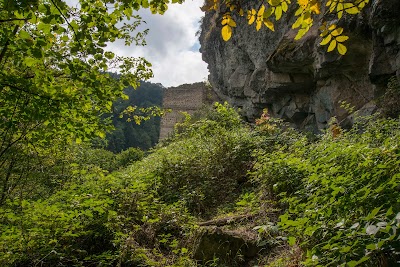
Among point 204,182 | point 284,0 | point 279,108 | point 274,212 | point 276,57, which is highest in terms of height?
point 276,57

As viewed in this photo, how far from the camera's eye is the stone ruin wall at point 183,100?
93.1ft

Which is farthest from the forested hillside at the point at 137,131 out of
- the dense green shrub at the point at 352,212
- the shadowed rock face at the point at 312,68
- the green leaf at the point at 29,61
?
the dense green shrub at the point at 352,212

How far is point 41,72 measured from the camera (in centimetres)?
336

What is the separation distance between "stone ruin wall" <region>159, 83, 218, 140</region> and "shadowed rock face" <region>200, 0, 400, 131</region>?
8271mm

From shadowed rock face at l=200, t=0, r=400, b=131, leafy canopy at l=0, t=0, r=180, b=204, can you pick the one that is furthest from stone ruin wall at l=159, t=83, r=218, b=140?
leafy canopy at l=0, t=0, r=180, b=204

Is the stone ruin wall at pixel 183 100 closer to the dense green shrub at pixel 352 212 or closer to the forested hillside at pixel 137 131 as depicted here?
the forested hillside at pixel 137 131

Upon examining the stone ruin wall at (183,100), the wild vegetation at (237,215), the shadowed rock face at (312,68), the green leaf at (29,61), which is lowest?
the wild vegetation at (237,215)

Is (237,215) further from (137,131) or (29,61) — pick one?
(137,131)

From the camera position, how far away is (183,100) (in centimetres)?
2912

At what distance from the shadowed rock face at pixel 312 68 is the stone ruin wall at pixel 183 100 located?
27.1 feet

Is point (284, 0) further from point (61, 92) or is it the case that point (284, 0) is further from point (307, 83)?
point (307, 83)

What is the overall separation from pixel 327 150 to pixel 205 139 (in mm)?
4117

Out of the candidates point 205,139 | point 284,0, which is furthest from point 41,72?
point 205,139

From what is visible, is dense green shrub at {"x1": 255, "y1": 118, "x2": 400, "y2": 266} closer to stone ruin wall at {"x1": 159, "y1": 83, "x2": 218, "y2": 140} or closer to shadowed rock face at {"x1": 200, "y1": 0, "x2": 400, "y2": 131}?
shadowed rock face at {"x1": 200, "y1": 0, "x2": 400, "y2": 131}
